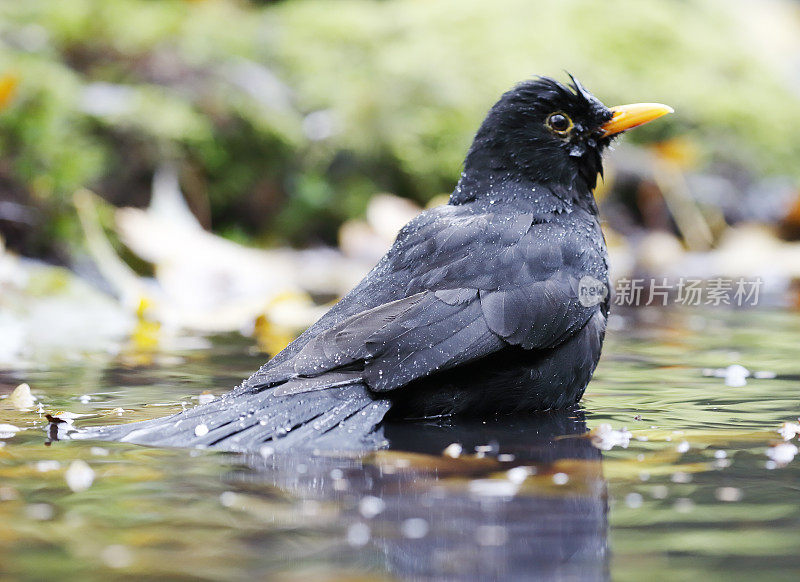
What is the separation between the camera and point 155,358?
4.60 m

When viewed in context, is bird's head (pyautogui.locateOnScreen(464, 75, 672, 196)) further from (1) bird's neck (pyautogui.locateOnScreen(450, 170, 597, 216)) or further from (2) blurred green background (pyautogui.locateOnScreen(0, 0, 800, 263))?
(2) blurred green background (pyautogui.locateOnScreen(0, 0, 800, 263))

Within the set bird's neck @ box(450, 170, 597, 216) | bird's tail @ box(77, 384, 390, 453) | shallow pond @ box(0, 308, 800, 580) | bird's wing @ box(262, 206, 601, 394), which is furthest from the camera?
bird's neck @ box(450, 170, 597, 216)

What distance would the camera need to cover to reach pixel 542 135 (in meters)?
4.00

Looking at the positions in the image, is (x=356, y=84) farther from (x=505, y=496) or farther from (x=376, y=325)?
(x=505, y=496)

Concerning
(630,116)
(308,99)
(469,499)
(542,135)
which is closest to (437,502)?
(469,499)

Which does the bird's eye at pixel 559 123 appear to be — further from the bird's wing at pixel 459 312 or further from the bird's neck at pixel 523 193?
the bird's wing at pixel 459 312

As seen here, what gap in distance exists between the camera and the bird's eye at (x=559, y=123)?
4.02m

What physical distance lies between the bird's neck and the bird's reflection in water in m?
1.03

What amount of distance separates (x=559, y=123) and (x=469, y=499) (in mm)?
2144

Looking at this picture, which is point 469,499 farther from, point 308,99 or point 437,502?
point 308,99

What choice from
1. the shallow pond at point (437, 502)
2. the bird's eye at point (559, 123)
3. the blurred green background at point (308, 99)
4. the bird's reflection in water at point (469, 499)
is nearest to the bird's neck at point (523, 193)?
the bird's eye at point (559, 123)

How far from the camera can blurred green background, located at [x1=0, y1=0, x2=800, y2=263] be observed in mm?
7320

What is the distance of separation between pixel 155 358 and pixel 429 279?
69.6 inches

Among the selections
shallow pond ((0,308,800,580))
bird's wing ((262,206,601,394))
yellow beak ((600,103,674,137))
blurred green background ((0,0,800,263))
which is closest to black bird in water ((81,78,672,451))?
bird's wing ((262,206,601,394))
